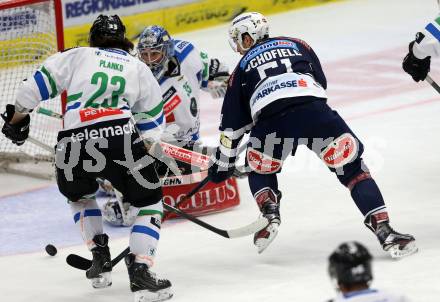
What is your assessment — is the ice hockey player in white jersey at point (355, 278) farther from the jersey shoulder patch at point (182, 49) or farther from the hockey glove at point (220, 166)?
the jersey shoulder patch at point (182, 49)

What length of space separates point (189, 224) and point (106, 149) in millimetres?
1511

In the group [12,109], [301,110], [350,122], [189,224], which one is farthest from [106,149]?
[350,122]

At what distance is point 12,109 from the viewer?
5.68 m

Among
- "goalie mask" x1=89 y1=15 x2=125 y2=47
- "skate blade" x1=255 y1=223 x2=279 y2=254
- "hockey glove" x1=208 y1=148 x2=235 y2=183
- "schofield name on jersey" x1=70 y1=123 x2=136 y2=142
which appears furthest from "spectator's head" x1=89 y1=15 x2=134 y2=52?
"skate blade" x1=255 y1=223 x2=279 y2=254

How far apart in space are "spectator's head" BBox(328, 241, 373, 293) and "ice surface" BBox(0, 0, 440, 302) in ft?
5.47

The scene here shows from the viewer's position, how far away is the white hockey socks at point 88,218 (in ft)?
18.7

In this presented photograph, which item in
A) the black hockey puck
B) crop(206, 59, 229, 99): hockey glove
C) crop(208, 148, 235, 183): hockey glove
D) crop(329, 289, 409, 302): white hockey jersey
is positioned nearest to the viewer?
crop(329, 289, 409, 302): white hockey jersey

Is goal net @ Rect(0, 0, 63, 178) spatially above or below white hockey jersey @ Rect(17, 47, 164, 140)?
above

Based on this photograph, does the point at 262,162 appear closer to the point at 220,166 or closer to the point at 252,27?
the point at 220,166

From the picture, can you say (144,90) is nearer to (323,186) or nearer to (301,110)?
(301,110)

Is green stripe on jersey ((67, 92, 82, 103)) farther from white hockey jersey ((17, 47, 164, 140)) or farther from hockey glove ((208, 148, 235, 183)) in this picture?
hockey glove ((208, 148, 235, 183))

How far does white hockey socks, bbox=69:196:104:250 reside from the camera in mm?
5688

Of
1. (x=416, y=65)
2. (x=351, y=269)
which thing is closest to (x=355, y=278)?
(x=351, y=269)

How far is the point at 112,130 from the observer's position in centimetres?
545
